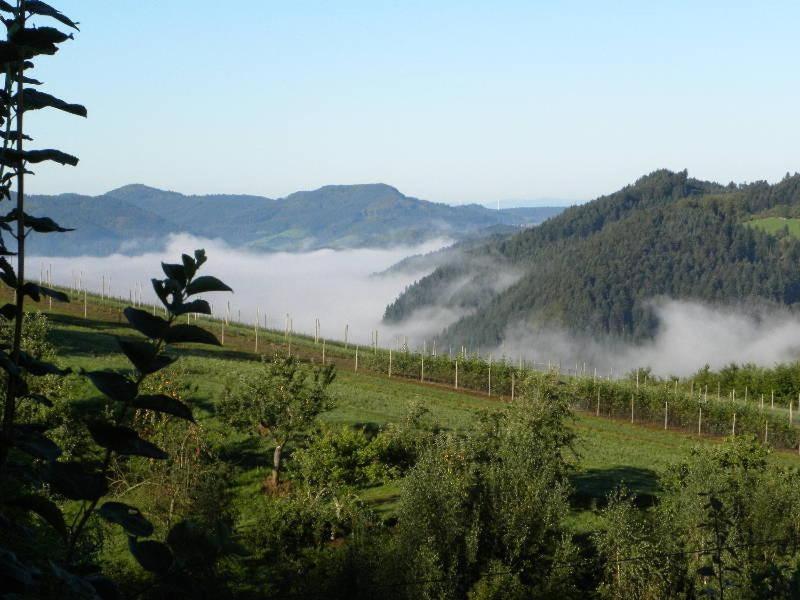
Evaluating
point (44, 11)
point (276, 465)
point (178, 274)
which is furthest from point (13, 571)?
point (276, 465)

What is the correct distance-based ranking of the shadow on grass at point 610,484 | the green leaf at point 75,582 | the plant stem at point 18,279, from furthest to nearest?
the shadow on grass at point 610,484, the plant stem at point 18,279, the green leaf at point 75,582

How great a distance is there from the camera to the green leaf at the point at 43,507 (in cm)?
289

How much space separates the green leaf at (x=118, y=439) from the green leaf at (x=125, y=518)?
0.60 feet

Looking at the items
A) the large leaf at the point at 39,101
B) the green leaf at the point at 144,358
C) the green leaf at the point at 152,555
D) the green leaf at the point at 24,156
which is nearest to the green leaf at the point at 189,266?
the green leaf at the point at 144,358

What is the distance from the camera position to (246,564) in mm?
23844

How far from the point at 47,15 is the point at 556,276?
199 m

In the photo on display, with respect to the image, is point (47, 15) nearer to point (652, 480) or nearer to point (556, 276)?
point (652, 480)

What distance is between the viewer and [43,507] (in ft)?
9.72

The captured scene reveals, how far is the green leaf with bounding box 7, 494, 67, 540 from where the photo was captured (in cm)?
289

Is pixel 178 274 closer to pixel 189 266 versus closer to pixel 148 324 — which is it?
pixel 189 266

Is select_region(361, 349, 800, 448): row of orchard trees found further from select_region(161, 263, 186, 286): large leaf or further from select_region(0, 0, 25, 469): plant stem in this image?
select_region(161, 263, 186, 286): large leaf

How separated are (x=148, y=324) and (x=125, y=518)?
2.11ft

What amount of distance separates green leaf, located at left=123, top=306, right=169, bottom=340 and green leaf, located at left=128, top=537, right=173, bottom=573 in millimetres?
645

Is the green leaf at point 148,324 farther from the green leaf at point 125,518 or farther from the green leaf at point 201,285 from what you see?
the green leaf at point 125,518
